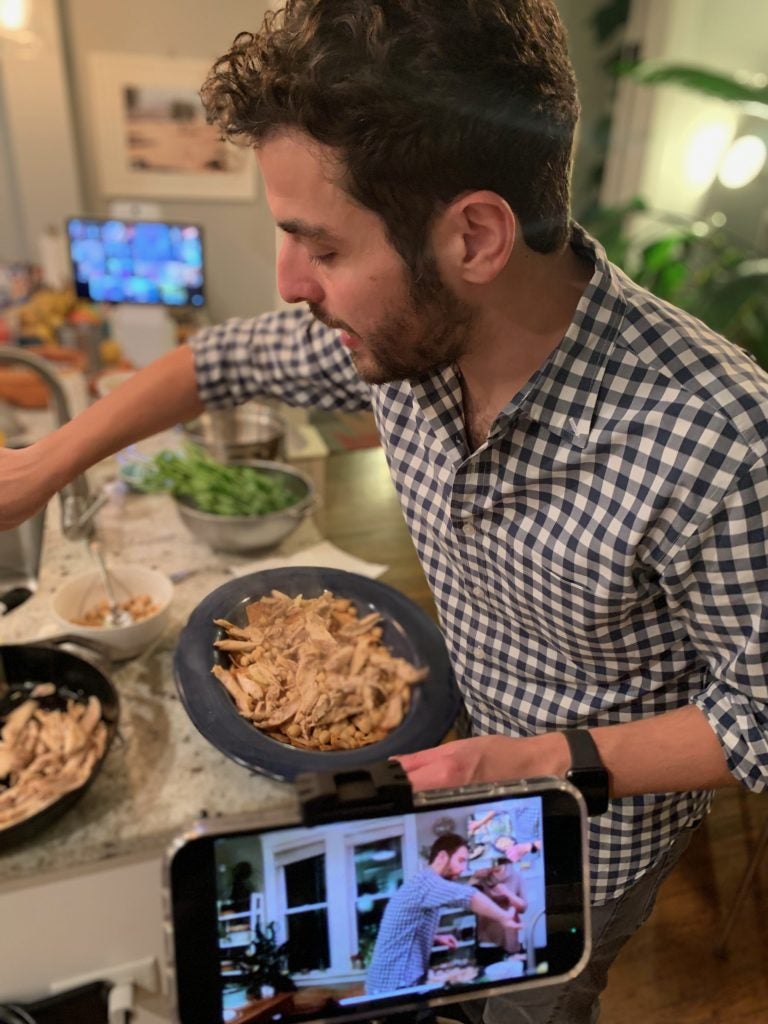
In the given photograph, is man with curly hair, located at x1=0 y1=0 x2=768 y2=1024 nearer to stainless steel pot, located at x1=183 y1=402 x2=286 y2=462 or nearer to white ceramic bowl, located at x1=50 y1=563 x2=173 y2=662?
white ceramic bowl, located at x1=50 y1=563 x2=173 y2=662

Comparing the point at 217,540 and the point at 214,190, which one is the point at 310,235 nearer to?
the point at 217,540

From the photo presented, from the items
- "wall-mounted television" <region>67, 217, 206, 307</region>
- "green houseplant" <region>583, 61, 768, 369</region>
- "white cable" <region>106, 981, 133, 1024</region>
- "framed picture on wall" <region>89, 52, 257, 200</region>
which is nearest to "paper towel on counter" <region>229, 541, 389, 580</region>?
"green houseplant" <region>583, 61, 768, 369</region>

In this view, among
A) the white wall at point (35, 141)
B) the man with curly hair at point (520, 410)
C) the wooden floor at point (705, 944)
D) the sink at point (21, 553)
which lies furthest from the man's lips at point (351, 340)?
the white wall at point (35, 141)

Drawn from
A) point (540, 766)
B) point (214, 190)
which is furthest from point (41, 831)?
point (214, 190)

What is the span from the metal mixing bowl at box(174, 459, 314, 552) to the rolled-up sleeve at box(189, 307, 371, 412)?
Result: 0.12m

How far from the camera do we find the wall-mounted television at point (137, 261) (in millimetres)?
1907

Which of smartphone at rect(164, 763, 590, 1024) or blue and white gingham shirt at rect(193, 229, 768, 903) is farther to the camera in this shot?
blue and white gingham shirt at rect(193, 229, 768, 903)

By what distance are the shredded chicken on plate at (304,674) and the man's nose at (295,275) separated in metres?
0.23

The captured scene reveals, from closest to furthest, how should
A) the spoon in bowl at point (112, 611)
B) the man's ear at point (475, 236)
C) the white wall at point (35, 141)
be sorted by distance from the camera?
the man's ear at point (475, 236)
the spoon in bowl at point (112, 611)
the white wall at point (35, 141)

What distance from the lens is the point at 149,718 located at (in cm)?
105

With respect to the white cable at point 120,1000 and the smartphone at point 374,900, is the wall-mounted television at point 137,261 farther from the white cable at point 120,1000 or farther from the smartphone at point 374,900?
the smartphone at point 374,900

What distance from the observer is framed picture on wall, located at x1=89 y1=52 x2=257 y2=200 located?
2.91 m

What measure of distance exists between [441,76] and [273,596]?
36 cm

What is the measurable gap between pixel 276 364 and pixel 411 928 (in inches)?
27.3
